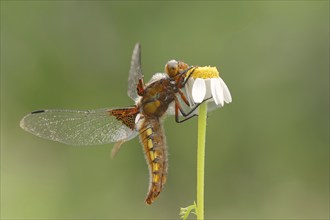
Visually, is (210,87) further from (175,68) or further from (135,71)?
(135,71)

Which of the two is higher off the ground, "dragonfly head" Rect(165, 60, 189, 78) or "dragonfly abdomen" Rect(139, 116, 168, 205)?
"dragonfly head" Rect(165, 60, 189, 78)

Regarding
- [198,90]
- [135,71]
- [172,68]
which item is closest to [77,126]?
[135,71]

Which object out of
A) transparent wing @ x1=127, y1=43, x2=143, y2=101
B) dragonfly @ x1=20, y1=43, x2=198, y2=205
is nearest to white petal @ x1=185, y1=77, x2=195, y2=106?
dragonfly @ x1=20, y1=43, x2=198, y2=205

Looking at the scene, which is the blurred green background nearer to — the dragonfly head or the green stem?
the dragonfly head

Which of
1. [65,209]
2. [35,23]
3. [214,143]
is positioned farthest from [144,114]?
[35,23]

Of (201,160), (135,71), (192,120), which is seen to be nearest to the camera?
(201,160)

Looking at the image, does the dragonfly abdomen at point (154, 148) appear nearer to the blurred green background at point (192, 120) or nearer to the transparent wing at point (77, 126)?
the transparent wing at point (77, 126)
